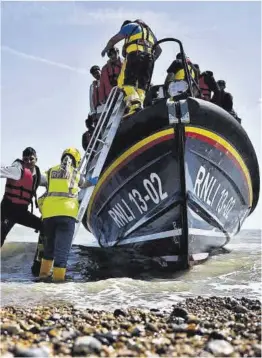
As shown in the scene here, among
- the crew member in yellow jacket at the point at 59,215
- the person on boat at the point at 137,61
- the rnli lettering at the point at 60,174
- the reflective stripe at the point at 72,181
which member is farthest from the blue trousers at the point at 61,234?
the person on boat at the point at 137,61

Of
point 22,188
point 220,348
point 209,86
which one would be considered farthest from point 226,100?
point 220,348

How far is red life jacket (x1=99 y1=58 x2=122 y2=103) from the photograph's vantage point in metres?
7.91

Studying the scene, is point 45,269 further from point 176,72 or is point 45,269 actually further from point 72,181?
point 176,72

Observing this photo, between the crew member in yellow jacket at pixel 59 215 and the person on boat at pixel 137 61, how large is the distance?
167cm

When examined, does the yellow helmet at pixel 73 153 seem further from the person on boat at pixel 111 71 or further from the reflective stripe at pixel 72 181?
the person on boat at pixel 111 71

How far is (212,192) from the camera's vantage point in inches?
234

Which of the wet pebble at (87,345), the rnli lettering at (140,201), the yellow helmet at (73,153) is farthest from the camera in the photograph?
the rnli lettering at (140,201)

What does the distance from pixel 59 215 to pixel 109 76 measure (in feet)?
11.9

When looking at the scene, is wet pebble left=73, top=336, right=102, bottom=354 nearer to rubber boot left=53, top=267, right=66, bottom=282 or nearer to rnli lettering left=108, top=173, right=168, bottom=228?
rubber boot left=53, top=267, right=66, bottom=282

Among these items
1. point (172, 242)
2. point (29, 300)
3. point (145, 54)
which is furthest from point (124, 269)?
point (145, 54)

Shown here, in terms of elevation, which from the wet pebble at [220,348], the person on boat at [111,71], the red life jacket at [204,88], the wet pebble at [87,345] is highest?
the person on boat at [111,71]

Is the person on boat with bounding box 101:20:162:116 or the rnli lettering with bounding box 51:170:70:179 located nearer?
the rnli lettering with bounding box 51:170:70:179

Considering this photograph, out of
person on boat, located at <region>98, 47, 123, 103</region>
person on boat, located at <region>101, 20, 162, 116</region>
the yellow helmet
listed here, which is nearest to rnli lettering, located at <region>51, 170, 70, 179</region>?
the yellow helmet

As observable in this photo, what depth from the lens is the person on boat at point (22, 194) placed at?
19.8 ft
